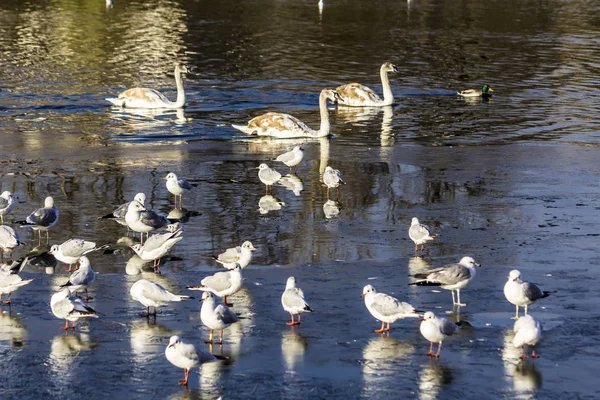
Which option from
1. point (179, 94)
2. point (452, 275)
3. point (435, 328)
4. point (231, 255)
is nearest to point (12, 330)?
point (231, 255)

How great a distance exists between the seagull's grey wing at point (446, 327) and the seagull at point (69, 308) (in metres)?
4.32

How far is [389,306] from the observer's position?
45.0 feet

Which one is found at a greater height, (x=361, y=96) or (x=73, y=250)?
(x=73, y=250)

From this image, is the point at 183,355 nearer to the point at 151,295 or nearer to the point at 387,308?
the point at 151,295

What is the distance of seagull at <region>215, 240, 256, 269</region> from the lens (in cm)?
1608

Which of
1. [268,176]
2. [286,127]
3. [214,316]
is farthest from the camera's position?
[286,127]

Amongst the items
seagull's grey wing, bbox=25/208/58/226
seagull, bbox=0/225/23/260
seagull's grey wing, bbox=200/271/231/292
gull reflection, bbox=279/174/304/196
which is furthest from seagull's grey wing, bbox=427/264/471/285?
gull reflection, bbox=279/174/304/196

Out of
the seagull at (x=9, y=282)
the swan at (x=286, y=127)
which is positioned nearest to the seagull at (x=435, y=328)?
the seagull at (x=9, y=282)

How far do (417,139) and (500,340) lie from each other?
14.9 metres

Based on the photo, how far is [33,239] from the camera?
1842 centimetres

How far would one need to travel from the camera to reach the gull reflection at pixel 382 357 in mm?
12484

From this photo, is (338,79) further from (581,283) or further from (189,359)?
(189,359)

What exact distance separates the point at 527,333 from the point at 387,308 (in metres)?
1.79

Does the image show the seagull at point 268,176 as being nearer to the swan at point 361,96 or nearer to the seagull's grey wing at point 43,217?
the seagull's grey wing at point 43,217
